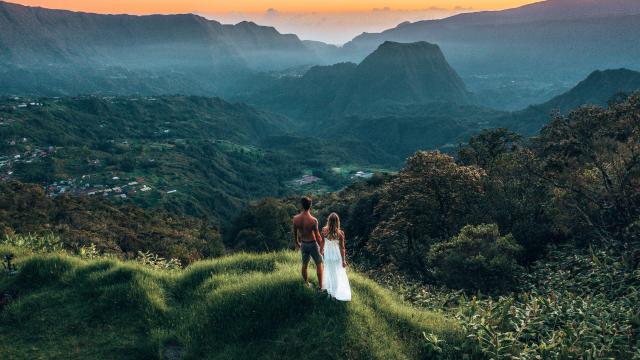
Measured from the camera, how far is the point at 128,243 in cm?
5356

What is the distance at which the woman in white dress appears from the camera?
1141cm

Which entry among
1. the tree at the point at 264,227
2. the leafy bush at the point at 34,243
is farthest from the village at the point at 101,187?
the leafy bush at the point at 34,243

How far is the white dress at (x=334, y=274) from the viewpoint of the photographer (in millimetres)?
11352

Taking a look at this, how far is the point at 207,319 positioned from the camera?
11.6 metres

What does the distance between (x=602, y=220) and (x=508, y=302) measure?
36.6 feet

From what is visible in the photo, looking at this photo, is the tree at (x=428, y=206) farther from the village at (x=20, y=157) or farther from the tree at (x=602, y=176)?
the village at (x=20, y=157)

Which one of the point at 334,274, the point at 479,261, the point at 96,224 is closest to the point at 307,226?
the point at 334,274

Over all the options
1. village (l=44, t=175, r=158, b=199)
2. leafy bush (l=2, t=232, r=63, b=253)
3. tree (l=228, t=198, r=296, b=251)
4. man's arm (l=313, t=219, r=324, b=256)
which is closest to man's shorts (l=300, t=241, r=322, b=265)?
man's arm (l=313, t=219, r=324, b=256)

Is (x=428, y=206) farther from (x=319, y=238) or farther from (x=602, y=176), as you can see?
(x=319, y=238)

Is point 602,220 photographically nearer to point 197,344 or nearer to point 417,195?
point 417,195

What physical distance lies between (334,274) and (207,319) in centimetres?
395

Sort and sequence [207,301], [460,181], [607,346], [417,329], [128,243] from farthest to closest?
[128,243] < [460,181] < [207,301] < [417,329] < [607,346]

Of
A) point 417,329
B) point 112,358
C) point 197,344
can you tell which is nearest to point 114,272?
point 112,358

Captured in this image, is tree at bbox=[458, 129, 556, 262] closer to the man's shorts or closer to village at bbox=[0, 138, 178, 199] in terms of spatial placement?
the man's shorts
